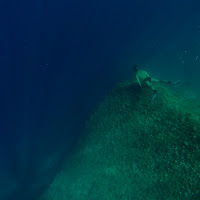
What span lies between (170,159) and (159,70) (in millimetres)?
8971

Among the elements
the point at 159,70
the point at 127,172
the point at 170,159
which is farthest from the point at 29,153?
the point at 159,70

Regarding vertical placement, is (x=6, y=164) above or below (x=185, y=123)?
below

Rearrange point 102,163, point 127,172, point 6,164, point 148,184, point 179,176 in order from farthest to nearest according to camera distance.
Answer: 1. point 6,164
2. point 102,163
3. point 127,172
4. point 148,184
5. point 179,176

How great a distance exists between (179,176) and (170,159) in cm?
74

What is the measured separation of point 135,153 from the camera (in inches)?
386

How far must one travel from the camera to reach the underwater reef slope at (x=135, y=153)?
328 inches

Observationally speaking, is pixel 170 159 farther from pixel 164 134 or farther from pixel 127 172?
pixel 127 172

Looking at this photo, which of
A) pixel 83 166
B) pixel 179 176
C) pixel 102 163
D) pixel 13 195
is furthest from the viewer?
pixel 13 195

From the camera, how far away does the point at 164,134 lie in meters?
9.24

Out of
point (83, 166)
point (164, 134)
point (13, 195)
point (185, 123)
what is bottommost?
point (13, 195)

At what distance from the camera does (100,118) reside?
12.5m

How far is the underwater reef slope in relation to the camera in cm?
834

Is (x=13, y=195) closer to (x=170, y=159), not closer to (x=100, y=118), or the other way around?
(x=100, y=118)

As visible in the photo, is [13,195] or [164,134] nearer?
[164,134]
